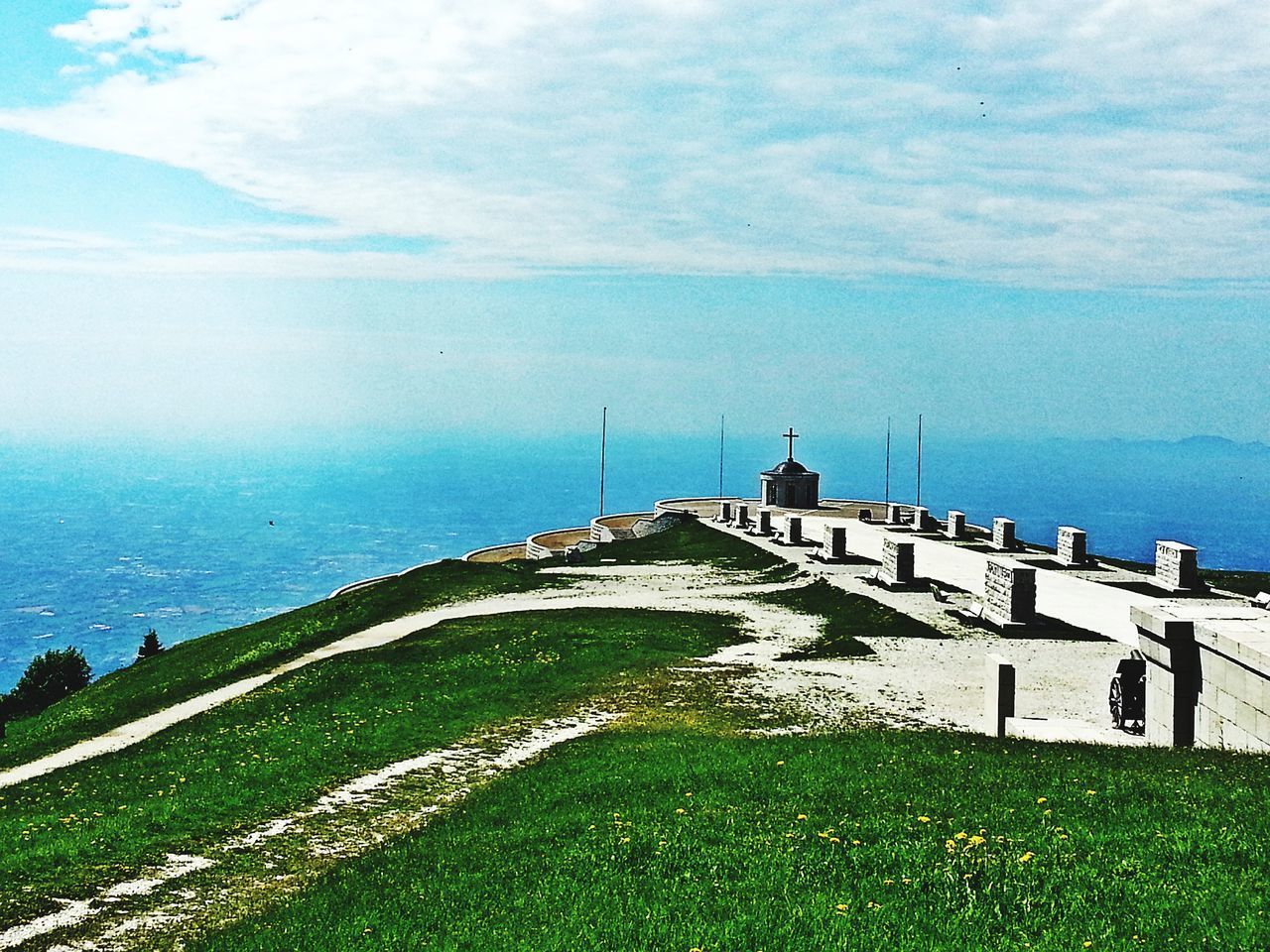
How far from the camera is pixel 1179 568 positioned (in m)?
39.9

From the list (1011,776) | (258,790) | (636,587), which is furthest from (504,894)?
(636,587)

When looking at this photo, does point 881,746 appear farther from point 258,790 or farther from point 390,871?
point 258,790

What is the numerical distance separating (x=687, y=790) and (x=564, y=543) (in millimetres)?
59072

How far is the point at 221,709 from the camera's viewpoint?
90.4 feet

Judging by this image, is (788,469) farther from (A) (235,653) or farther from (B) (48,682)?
(B) (48,682)

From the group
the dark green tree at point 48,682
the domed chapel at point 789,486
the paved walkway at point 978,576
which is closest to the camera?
the paved walkway at point 978,576

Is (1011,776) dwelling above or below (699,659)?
above

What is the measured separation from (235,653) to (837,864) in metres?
33.6

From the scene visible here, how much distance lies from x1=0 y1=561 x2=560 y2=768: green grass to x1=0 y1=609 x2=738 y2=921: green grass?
13.1 ft

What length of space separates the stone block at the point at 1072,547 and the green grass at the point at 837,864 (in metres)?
34.1

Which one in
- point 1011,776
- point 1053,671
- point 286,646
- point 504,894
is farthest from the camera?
point 286,646

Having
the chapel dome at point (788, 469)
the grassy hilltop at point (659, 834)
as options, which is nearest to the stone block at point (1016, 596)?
the grassy hilltop at point (659, 834)

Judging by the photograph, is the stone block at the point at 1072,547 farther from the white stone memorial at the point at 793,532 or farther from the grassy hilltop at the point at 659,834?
the grassy hilltop at the point at 659,834

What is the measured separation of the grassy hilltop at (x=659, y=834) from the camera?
9633mm
